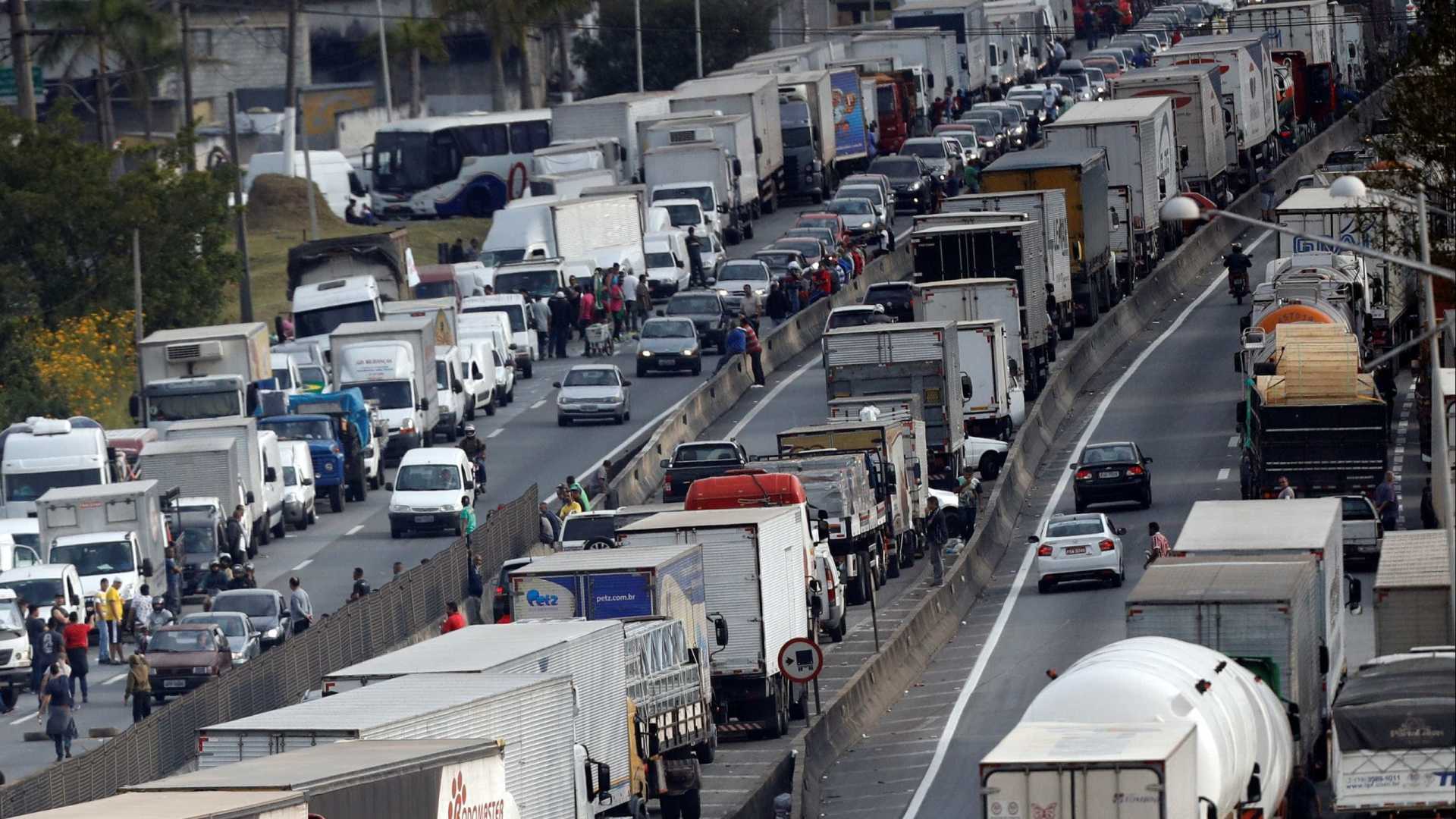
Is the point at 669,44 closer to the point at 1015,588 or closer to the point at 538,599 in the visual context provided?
the point at 1015,588

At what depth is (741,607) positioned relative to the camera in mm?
34625

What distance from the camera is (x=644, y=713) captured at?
30.0m

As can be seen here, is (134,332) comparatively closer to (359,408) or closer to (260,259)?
(359,408)

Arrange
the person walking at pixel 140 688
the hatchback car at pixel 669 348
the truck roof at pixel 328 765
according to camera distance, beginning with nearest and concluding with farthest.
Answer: the truck roof at pixel 328 765
the person walking at pixel 140 688
the hatchback car at pixel 669 348

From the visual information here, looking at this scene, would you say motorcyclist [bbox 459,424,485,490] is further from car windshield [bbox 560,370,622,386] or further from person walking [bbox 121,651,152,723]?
person walking [bbox 121,651,152,723]

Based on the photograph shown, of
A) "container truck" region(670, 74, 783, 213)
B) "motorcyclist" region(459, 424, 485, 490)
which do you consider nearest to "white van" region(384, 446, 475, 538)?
"motorcyclist" region(459, 424, 485, 490)

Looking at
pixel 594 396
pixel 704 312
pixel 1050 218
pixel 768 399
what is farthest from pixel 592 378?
pixel 1050 218

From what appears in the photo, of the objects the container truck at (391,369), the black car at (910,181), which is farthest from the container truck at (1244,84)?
the container truck at (391,369)

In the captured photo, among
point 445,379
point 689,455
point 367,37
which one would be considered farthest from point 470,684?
point 367,37

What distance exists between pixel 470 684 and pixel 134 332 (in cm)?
4329

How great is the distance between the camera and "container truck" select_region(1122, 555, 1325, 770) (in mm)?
26656

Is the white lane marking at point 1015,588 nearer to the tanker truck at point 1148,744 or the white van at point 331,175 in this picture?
the tanker truck at point 1148,744

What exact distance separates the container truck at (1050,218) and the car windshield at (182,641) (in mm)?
22387

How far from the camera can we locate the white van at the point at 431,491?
164ft
